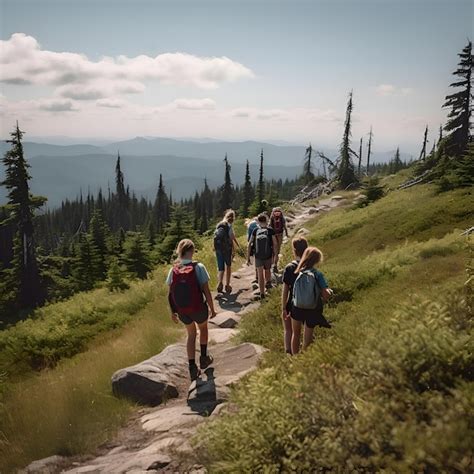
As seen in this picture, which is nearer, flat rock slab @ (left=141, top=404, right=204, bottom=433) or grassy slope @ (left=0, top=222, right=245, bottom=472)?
flat rock slab @ (left=141, top=404, right=204, bottom=433)

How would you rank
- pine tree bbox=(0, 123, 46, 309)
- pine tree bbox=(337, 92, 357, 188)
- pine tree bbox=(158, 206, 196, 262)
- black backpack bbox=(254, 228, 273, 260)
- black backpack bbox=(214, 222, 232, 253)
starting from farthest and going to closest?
pine tree bbox=(337, 92, 357, 188) < pine tree bbox=(0, 123, 46, 309) < pine tree bbox=(158, 206, 196, 262) < black backpack bbox=(214, 222, 232, 253) < black backpack bbox=(254, 228, 273, 260)

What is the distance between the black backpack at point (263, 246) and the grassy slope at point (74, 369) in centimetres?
311

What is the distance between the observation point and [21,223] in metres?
33.8

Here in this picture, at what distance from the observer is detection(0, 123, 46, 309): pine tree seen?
31.9 m

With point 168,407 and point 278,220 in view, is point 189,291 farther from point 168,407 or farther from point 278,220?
point 278,220

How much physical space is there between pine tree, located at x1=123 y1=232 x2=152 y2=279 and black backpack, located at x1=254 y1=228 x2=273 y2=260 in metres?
18.1

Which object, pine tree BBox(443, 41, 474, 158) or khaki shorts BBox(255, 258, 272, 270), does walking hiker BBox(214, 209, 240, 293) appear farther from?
pine tree BBox(443, 41, 474, 158)

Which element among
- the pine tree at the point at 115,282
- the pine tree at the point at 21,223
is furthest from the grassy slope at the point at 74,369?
the pine tree at the point at 21,223

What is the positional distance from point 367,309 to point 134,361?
17.5 feet

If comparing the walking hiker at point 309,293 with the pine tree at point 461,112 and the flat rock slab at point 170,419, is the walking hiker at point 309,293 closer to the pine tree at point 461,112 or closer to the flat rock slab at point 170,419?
the flat rock slab at point 170,419

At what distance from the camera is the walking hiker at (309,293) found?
6.41 m

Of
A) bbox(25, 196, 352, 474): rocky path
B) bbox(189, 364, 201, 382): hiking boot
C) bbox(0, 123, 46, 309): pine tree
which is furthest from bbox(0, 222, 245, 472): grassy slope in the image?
bbox(0, 123, 46, 309): pine tree

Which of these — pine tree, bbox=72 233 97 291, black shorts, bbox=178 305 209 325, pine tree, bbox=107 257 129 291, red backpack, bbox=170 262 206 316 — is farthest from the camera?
pine tree, bbox=72 233 97 291

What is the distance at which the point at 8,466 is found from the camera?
5.65 metres
